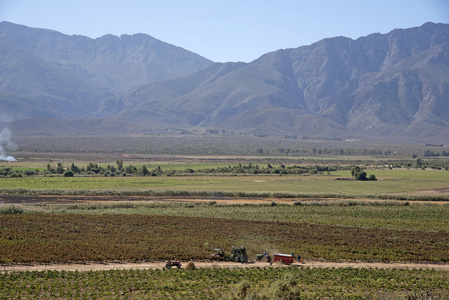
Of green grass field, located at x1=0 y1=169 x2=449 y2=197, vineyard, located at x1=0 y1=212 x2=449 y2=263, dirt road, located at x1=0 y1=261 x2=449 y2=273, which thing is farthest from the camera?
green grass field, located at x1=0 y1=169 x2=449 y2=197

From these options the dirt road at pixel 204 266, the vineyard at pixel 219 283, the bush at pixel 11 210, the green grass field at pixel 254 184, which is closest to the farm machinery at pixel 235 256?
the dirt road at pixel 204 266

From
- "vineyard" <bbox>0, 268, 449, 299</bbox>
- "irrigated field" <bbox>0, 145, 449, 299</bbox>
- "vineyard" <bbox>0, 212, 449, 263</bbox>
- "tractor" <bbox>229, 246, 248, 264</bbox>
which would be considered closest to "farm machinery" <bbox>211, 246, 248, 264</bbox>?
"tractor" <bbox>229, 246, 248, 264</bbox>

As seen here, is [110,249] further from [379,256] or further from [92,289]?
[379,256]

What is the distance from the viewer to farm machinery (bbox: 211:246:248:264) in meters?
36.8

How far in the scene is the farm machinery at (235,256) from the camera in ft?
121

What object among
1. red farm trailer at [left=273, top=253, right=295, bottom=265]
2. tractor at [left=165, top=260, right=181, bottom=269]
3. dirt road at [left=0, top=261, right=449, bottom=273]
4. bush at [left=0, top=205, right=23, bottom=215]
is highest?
red farm trailer at [left=273, top=253, right=295, bottom=265]

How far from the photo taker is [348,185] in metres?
95.3

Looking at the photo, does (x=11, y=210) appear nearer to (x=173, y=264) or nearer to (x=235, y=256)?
(x=173, y=264)

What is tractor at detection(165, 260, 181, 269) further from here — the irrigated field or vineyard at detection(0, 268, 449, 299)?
the irrigated field

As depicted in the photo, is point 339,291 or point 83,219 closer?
point 339,291

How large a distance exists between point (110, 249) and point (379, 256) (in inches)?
757

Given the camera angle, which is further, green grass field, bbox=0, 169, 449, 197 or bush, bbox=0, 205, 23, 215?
green grass field, bbox=0, 169, 449, 197

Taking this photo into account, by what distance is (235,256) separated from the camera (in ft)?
121

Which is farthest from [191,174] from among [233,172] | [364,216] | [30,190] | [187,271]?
[187,271]
